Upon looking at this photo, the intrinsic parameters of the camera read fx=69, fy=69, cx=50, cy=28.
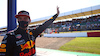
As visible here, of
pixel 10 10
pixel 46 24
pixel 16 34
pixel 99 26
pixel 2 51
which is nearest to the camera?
pixel 2 51

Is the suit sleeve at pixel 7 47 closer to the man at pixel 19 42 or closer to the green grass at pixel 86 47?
the man at pixel 19 42

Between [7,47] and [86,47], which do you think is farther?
[86,47]

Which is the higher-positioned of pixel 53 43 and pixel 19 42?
pixel 19 42

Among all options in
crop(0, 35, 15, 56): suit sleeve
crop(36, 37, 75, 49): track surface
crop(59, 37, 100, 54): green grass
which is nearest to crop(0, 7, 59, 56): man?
crop(0, 35, 15, 56): suit sleeve

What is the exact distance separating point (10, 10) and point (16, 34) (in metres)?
3.38

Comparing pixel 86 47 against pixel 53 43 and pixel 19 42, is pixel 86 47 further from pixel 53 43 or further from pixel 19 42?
pixel 19 42

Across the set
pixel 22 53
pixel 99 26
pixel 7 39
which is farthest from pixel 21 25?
pixel 99 26

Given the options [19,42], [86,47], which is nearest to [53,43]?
[86,47]

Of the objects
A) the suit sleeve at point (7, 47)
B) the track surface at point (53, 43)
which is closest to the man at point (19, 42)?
the suit sleeve at point (7, 47)

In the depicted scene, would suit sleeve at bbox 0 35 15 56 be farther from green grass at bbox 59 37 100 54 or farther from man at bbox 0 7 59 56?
green grass at bbox 59 37 100 54

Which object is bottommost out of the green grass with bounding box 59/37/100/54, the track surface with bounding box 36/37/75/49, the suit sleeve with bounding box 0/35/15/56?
the track surface with bounding box 36/37/75/49

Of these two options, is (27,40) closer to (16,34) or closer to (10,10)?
(16,34)

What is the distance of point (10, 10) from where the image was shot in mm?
3746

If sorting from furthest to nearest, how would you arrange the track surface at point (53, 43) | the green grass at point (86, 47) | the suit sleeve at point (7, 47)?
the track surface at point (53, 43) < the green grass at point (86, 47) < the suit sleeve at point (7, 47)
